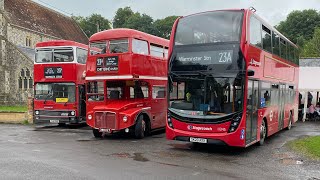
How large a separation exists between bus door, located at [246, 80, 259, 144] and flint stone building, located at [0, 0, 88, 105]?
103 ft

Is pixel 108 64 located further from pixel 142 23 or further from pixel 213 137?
pixel 142 23

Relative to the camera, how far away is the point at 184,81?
11.3m

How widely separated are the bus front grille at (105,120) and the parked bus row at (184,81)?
4cm

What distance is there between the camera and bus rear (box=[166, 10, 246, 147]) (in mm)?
10586

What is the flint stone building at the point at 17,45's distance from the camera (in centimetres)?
3894

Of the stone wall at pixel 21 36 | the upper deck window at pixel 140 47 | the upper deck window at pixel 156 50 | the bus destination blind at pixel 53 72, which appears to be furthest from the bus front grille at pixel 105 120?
the stone wall at pixel 21 36

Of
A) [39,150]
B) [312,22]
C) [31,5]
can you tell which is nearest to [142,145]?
[39,150]

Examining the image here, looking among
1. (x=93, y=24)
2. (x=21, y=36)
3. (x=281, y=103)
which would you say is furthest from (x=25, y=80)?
(x=93, y=24)

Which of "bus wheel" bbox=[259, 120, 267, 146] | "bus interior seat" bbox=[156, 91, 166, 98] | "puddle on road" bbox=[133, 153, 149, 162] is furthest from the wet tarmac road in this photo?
"bus interior seat" bbox=[156, 91, 166, 98]

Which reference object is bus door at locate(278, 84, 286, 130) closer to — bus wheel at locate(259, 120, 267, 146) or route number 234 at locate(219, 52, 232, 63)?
bus wheel at locate(259, 120, 267, 146)

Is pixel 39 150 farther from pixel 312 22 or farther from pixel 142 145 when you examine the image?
pixel 312 22

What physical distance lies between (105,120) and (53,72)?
5798 mm

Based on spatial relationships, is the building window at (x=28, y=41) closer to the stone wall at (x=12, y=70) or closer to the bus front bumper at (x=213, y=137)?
the stone wall at (x=12, y=70)

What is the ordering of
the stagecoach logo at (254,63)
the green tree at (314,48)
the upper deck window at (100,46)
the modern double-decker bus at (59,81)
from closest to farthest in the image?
the stagecoach logo at (254,63) < the upper deck window at (100,46) < the modern double-decker bus at (59,81) < the green tree at (314,48)
